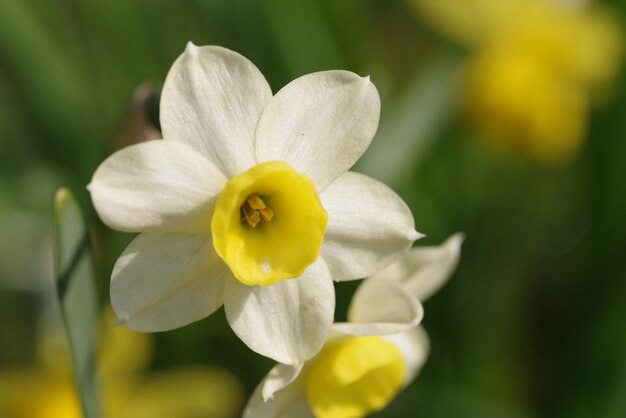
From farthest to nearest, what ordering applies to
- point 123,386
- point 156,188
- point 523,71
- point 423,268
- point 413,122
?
point 523,71 < point 413,122 < point 123,386 < point 423,268 < point 156,188

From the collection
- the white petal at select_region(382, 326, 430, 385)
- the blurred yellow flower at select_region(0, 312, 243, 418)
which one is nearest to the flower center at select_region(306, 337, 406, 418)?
the white petal at select_region(382, 326, 430, 385)

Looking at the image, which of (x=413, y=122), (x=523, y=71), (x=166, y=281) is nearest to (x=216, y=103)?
(x=166, y=281)

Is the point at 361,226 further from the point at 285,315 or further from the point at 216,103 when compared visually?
the point at 216,103

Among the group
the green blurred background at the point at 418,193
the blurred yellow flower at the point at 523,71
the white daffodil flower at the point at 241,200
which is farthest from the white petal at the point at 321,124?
the blurred yellow flower at the point at 523,71

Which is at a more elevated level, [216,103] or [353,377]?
[216,103]

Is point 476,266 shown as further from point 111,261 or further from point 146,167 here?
point 146,167

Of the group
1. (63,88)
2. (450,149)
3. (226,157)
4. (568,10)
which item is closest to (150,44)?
(63,88)

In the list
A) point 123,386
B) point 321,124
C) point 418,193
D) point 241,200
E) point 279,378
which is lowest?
point 123,386
